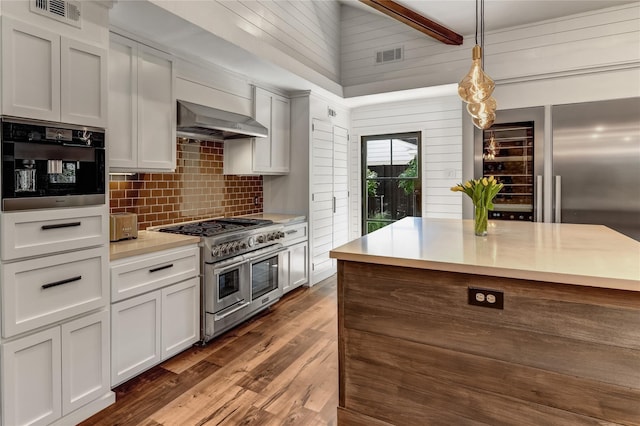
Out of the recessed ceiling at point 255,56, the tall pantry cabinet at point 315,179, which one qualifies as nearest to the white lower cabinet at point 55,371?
the recessed ceiling at point 255,56

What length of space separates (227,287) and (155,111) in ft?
5.18

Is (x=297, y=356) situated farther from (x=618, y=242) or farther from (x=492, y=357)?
(x=618, y=242)

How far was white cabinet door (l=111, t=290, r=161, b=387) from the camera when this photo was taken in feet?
7.60

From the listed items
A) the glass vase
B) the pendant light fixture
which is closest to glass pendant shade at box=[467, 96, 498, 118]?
the pendant light fixture

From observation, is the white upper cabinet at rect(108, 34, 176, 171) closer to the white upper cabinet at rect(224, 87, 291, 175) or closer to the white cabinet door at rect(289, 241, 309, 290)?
the white upper cabinet at rect(224, 87, 291, 175)

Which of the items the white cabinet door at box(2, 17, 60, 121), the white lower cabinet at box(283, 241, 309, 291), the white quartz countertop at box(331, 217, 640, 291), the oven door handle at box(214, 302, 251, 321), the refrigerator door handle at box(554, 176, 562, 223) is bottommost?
the oven door handle at box(214, 302, 251, 321)

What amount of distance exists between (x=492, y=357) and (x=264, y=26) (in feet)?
11.5

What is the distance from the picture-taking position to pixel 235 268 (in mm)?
3279

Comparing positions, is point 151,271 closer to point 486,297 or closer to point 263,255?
point 263,255

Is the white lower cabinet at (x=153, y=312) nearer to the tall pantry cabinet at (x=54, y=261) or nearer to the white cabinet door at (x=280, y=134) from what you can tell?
the tall pantry cabinet at (x=54, y=261)

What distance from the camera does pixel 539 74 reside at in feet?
12.7

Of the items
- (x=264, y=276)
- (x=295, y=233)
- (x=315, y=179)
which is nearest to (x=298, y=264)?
(x=295, y=233)

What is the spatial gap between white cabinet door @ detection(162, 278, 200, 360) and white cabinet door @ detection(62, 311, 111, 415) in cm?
49

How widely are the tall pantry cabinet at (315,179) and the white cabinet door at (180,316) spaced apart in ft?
6.50
